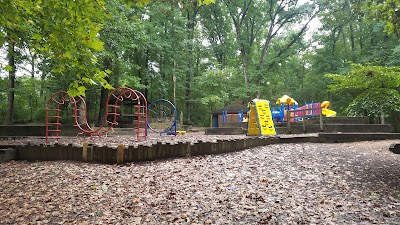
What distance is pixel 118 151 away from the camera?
5.14 meters

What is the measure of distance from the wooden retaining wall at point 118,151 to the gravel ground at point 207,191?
0.82ft

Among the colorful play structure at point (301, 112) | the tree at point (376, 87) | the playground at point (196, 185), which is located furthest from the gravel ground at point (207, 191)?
the colorful play structure at point (301, 112)

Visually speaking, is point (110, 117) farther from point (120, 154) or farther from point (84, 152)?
point (120, 154)

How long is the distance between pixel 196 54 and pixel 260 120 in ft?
61.7

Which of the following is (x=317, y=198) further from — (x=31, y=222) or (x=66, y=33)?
(x=66, y=33)

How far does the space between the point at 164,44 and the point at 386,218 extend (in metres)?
17.3

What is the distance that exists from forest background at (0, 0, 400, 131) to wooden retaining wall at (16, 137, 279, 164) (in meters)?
1.61

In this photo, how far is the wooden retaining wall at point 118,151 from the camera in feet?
17.1

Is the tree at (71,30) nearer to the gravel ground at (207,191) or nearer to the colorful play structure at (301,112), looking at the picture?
the gravel ground at (207,191)

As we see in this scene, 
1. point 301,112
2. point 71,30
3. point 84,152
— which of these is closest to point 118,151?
point 84,152

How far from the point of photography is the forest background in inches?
144

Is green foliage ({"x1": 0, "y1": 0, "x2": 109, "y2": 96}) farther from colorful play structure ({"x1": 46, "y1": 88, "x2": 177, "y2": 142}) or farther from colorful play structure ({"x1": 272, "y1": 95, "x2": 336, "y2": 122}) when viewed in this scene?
colorful play structure ({"x1": 272, "y1": 95, "x2": 336, "y2": 122})

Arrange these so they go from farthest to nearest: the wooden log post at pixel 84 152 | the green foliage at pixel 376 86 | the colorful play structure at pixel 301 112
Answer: the colorful play structure at pixel 301 112 → the green foliage at pixel 376 86 → the wooden log post at pixel 84 152

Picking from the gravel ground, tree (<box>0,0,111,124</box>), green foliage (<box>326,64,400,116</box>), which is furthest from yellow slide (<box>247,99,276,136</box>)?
tree (<box>0,0,111,124</box>)
